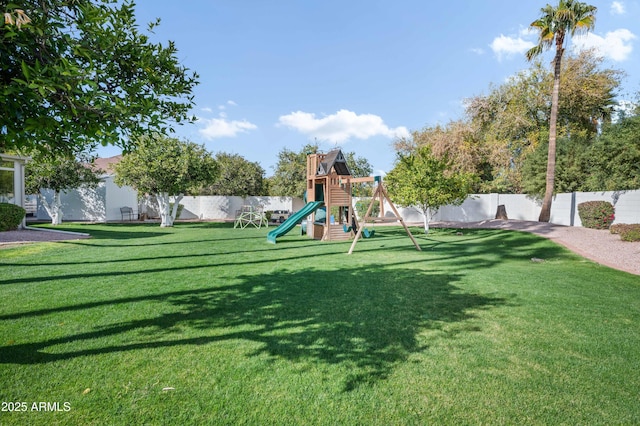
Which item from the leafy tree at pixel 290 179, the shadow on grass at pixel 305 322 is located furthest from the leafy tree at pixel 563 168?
the shadow on grass at pixel 305 322

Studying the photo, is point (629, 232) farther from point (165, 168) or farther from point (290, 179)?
point (290, 179)

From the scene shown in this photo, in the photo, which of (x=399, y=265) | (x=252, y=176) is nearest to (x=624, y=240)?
(x=399, y=265)

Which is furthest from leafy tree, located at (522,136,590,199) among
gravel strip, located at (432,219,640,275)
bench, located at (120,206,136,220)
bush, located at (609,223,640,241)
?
bench, located at (120,206,136,220)

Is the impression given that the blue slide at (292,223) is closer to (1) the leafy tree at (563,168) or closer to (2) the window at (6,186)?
(2) the window at (6,186)

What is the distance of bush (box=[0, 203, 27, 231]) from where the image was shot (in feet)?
46.4

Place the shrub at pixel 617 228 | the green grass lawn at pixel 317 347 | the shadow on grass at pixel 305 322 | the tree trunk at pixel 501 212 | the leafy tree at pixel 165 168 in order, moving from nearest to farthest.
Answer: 1. the green grass lawn at pixel 317 347
2. the shadow on grass at pixel 305 322
3. the shrub at pixel 617 228
4. the leafy tree at pixel 165 168
5. the tree trunk at pixel 501 212

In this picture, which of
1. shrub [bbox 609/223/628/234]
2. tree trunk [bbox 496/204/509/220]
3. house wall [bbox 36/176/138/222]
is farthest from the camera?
house wall [bbox 36/176/138/222]

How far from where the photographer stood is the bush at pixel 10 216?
14133 mm

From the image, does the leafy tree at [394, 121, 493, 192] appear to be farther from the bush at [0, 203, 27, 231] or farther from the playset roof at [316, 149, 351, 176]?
the bush at [0, 203, 27, 231]

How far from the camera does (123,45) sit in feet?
12.5

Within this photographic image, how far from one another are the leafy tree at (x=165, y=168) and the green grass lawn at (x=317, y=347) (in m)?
12.8

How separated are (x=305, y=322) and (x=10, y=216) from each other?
16.5 metres

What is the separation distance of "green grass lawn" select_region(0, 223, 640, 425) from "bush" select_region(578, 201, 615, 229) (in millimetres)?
9284

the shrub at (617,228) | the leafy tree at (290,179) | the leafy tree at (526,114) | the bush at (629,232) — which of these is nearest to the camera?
the bush at (629,232)
